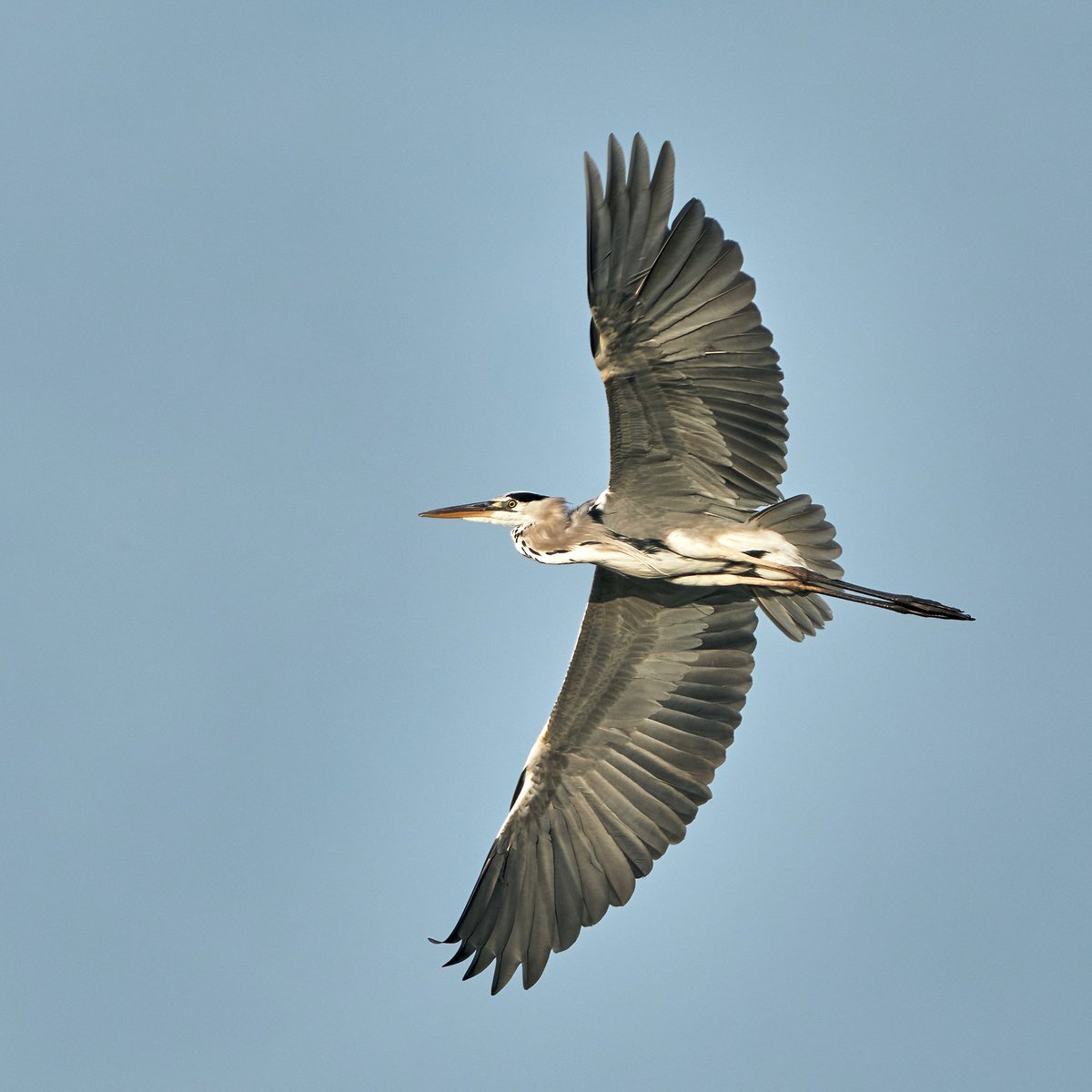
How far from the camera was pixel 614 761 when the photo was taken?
30.8ft

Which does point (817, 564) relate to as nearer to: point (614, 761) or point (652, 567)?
point (652, 567)

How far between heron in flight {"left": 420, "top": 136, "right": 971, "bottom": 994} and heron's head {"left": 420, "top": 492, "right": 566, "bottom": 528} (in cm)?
1

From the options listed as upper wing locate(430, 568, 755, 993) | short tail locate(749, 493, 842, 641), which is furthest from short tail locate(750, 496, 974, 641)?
upper wing locate(430, 568, 755, 993)

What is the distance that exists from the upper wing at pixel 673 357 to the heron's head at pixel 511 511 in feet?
1.60

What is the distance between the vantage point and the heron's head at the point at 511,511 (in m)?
9.11

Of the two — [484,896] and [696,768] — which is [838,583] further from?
[484,896]

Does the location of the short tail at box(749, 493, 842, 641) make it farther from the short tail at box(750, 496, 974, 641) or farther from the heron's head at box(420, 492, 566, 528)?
the heron's head at box(420, 492, 566, 528)

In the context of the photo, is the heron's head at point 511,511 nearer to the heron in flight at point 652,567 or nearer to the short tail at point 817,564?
the heron in flight at point 652,567

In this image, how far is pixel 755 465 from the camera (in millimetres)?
8469

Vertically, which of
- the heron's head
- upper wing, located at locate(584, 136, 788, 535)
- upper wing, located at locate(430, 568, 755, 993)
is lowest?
upper wing, located at locate(430, 568, 755, 993)

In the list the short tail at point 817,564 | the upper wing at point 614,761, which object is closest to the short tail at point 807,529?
the short tail at point 817,564

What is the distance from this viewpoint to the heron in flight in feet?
25.5

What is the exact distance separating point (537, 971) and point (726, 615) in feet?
7.79

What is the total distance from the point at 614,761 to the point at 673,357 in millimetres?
2713
